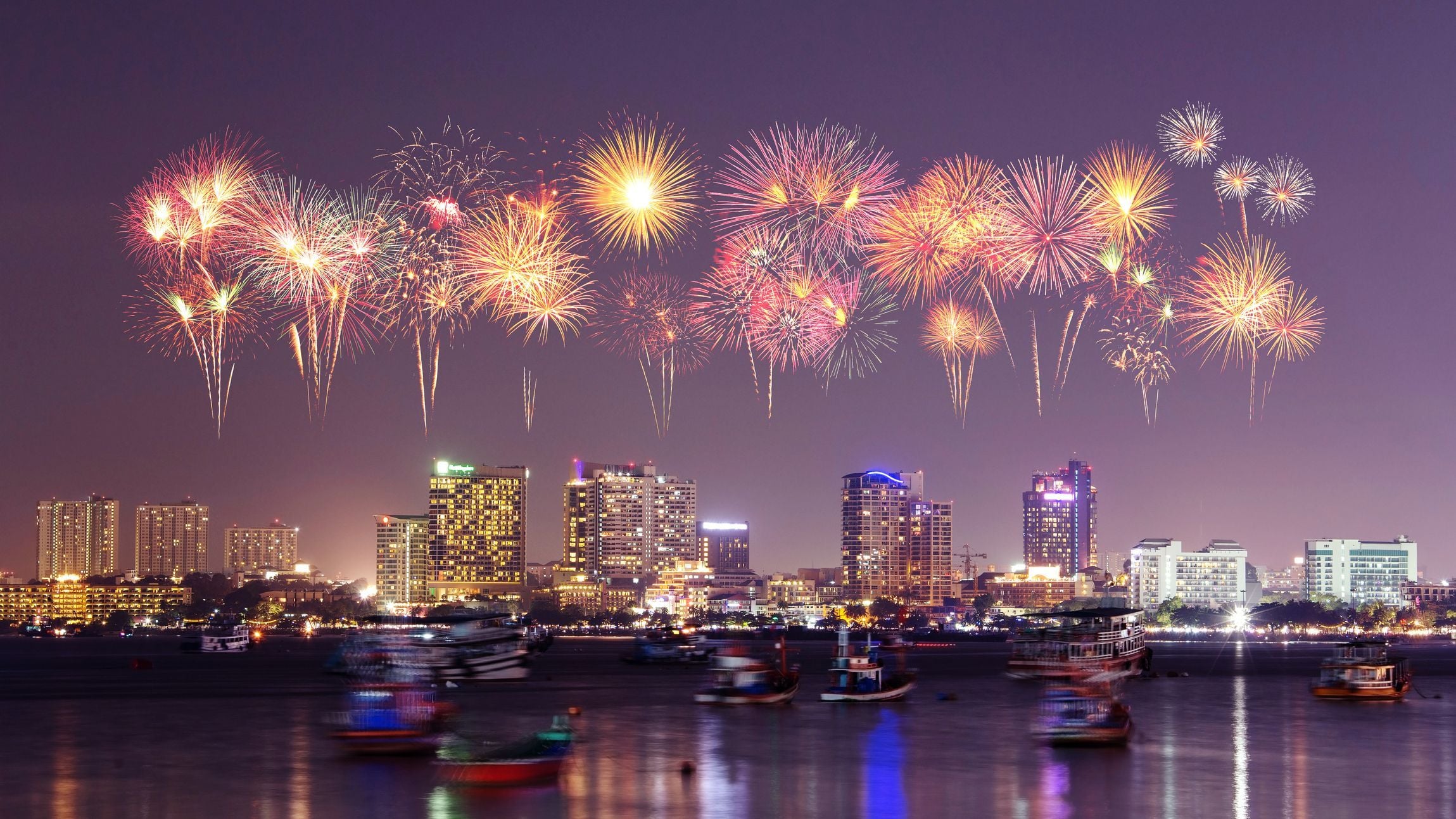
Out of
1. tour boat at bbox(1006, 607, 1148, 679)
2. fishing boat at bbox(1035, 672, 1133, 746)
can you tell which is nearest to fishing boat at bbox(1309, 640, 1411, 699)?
tour boat at bbox(1006, 607, 1148, 679)

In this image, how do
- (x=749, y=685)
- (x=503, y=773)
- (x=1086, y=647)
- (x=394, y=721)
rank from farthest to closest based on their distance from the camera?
(x=1086, y=647) → (x=749, y=685) → (x=394, y=721) → (x=503, y=773)

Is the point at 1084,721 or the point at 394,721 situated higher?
the point at 394,721

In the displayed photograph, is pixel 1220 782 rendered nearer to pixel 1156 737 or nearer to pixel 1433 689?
pixel 1156 737

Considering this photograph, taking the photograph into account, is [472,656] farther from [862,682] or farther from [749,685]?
[862,682]

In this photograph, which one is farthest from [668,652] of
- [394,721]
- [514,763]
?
[514,763]

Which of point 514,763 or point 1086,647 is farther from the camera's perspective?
point 1086,647

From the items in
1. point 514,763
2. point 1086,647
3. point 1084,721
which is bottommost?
point 1086,647
